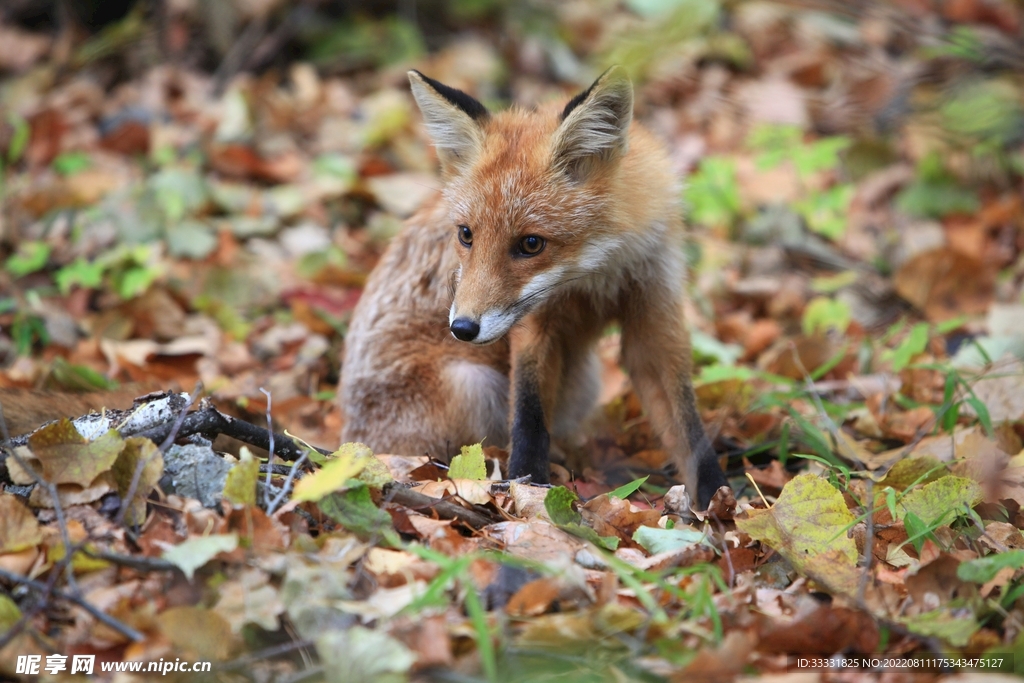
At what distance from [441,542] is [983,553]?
2286 mm

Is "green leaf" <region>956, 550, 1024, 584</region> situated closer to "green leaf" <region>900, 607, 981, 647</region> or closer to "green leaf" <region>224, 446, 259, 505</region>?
"green leaf" <region>900, 607, 981, 647</region>

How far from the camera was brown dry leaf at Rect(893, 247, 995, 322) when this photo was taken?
21.4ft

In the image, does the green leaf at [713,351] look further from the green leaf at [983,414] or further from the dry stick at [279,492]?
the dry stick at [279,492]

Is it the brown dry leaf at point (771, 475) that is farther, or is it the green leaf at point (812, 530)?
the brown dry leaf at point (771, 475)

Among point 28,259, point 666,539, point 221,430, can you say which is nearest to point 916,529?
point 666,539

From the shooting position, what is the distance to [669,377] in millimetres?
4656

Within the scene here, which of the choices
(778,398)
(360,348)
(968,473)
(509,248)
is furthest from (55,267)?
(968,473)

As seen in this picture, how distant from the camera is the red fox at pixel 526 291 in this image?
410cm

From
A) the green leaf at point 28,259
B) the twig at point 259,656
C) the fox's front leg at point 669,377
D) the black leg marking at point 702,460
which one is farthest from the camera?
the green leaf at point 28,259

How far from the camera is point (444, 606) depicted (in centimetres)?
289

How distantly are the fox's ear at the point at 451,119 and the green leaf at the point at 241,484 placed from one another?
82.2 inches

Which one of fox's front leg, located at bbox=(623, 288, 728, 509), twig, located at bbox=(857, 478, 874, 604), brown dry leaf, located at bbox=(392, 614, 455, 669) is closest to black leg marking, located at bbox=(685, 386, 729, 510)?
fox's front leg, located at bbox=(623, 288, 728, 509)

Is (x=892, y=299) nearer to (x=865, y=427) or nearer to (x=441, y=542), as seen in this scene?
(x=865, y=427)

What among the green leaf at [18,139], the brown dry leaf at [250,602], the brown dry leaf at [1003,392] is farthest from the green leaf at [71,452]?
the green leaf at [18,139]
